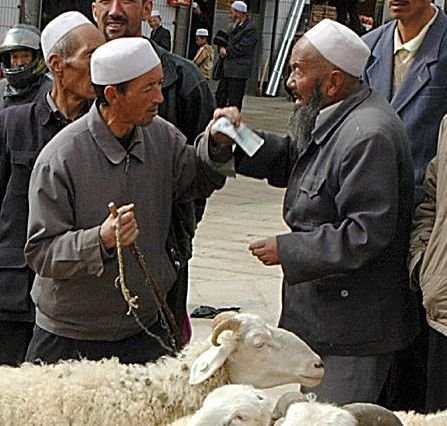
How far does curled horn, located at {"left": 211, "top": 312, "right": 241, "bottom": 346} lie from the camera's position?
434 centimetres

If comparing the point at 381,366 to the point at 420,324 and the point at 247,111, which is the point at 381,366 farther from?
the point at 247,111

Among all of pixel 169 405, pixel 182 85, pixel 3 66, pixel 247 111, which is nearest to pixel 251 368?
pixel 169 405

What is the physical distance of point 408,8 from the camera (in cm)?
512

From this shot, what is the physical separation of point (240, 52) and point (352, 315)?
1623 cm

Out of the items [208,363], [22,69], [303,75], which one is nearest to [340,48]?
[303,75]

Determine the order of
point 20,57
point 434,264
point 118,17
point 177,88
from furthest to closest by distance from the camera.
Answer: point 20,57 → point 177,88 → point 118,17 → point 434,264

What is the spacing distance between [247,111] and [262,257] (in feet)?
61.5

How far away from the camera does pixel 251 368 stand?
4.41 meters

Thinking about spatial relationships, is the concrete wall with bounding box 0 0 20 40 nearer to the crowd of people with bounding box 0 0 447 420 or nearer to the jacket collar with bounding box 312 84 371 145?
the crowd of people with bounding box 0 0 447 420

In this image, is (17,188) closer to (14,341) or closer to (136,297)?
(14,341)

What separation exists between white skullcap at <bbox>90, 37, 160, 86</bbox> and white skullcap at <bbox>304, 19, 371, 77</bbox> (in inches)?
25.8

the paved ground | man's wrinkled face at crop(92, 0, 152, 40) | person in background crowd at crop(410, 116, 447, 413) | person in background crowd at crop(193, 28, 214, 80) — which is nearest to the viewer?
person in background crowd at crop(410, 116, 447, 413)

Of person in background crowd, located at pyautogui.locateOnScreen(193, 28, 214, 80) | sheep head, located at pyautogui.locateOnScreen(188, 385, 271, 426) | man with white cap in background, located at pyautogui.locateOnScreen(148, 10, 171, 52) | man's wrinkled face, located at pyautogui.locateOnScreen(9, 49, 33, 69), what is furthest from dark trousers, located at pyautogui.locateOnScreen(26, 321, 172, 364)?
person in background crowd, located at pyautogui.locateOnScreen(193, 28, 214, 80)

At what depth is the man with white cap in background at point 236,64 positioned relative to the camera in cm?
2034
